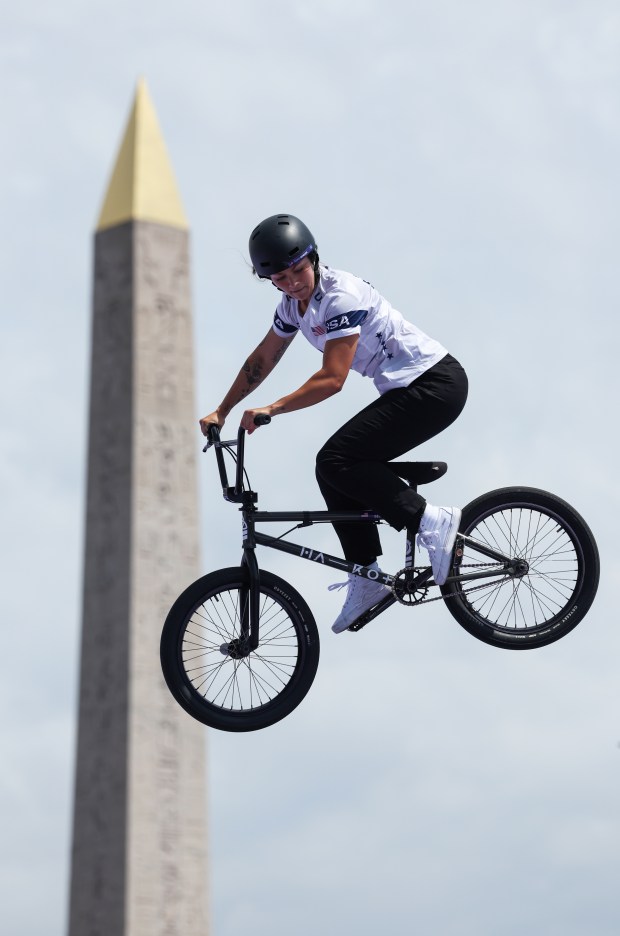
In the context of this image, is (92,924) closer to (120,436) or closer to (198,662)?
(120,436)

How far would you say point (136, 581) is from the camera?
66.8m

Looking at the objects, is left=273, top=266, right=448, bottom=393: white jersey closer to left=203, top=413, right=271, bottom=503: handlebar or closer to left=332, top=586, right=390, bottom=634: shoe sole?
left=203, top=413, right=271, bottom=503: handlebar

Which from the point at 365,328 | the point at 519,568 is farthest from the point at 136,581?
the point at 365,328

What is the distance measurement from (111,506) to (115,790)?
9388 millimetres

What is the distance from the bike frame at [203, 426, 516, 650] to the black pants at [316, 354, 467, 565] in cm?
14

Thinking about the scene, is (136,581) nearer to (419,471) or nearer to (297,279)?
(419,471)

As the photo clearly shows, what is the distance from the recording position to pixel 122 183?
67.4 meters

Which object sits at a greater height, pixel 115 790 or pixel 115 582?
pixel 115 582

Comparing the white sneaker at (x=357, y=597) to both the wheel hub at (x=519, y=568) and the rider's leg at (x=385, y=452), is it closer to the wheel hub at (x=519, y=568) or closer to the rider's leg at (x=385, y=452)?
the rider's leg at (x=385, y=452)

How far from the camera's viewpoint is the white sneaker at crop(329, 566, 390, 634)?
1655 cm

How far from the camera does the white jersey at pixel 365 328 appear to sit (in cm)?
1602

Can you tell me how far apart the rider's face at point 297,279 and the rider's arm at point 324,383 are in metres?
0.45

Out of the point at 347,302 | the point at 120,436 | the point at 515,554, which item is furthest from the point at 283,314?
the point at 120,436

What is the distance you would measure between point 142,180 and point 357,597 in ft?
168
